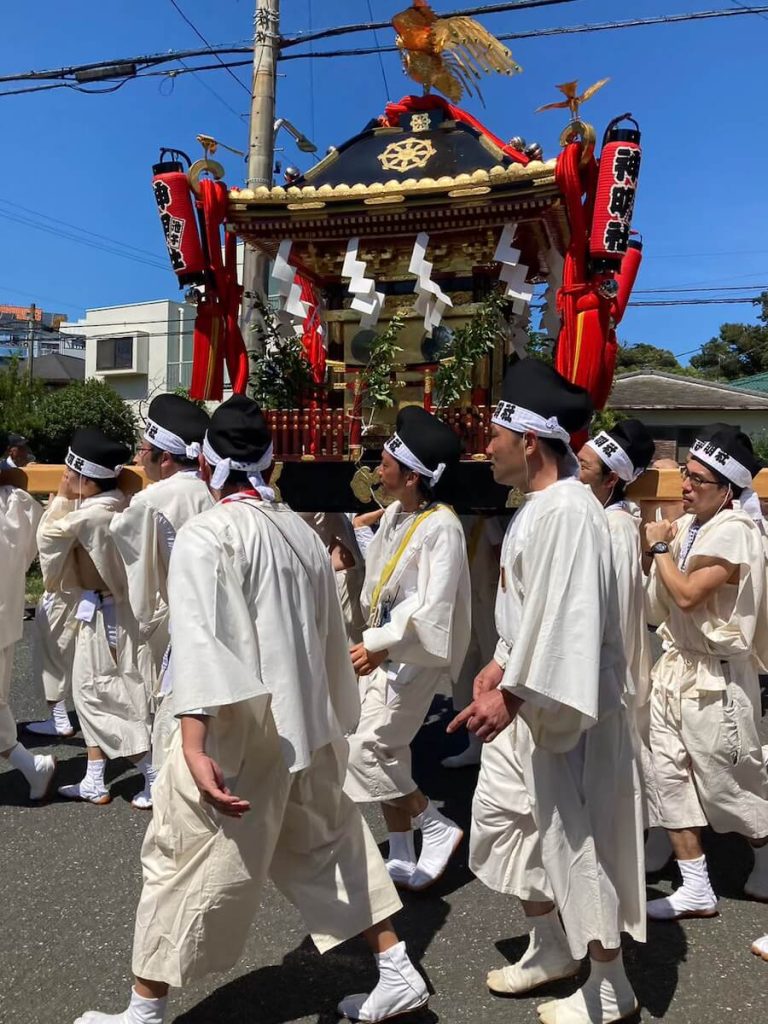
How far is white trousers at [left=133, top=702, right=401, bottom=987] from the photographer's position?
6.66ft

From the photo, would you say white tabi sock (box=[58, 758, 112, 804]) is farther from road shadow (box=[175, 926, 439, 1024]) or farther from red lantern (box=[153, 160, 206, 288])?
red lantern (box=[153, 160, 206, 288])

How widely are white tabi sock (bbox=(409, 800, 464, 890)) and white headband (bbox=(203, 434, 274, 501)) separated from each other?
1.59 metres

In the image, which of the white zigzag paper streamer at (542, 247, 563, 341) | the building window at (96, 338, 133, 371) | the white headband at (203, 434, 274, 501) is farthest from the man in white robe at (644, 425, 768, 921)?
the building window at (96, 338, 133, 371)

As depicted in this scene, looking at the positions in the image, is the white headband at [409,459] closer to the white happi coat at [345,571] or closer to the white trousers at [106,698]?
the white trousers at [106,698]

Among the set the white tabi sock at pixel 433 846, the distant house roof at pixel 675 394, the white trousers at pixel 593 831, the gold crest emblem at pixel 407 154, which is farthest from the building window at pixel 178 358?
the white trousers at pixel 593 831

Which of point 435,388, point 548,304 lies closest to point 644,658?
point 435,388

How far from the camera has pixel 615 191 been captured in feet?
13.9

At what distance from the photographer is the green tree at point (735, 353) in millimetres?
27781

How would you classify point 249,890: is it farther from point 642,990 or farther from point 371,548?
point 371,548

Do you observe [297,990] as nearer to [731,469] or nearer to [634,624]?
[634,624]

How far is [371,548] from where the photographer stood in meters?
3.59

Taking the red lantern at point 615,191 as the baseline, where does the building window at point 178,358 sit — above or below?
above

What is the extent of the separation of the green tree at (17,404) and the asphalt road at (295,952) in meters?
13.3

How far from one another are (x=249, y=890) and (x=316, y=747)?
A: 379mm
